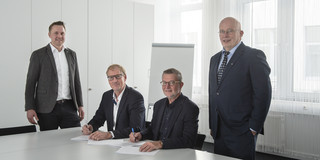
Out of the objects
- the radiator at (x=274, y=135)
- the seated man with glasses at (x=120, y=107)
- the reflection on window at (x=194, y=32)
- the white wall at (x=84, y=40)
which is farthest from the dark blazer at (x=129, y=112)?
the reflection on window at (x=194, y=32)

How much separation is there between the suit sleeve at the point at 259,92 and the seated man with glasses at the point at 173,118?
0.46 m

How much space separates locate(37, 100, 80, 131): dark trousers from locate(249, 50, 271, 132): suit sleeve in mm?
1903

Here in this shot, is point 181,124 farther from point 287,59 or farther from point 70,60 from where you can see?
point 287,59

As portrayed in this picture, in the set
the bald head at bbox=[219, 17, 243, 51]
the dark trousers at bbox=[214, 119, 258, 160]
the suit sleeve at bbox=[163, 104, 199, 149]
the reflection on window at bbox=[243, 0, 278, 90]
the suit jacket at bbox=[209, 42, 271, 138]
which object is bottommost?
the dark trousers at bbox=[214, 119, 258, 160]

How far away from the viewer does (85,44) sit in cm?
524

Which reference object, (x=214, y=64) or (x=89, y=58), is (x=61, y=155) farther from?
(x=89, y=58)

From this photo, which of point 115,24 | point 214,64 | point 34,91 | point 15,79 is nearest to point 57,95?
point 34,91

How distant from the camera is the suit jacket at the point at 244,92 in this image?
2.63 metres

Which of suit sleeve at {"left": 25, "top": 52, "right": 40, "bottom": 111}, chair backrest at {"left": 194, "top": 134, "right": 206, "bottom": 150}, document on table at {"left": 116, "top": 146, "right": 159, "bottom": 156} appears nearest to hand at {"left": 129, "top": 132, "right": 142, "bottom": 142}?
document on table at {"left": 116, "top": 146, "right": 159, "bottom": 156}

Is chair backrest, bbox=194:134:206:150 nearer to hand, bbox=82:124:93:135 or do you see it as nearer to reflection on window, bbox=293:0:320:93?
hand, bbox=82:124:93:135

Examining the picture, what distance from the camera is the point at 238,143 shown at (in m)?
2.68

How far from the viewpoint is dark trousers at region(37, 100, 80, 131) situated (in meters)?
3.45

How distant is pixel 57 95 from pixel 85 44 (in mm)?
1944

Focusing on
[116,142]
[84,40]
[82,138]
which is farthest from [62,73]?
[84,40]
